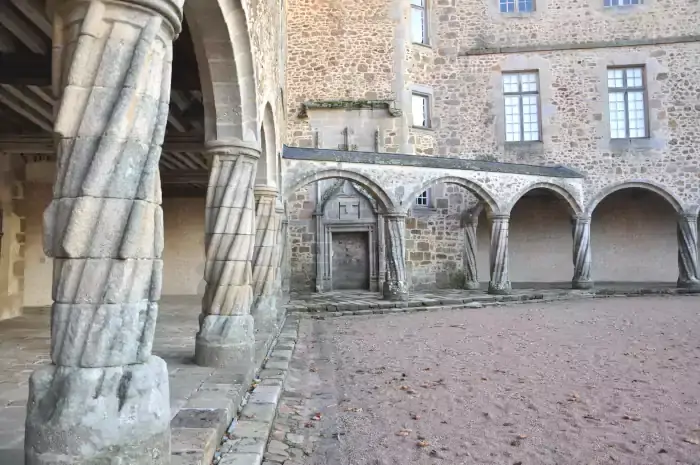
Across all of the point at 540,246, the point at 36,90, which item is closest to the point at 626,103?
the point at 540,246

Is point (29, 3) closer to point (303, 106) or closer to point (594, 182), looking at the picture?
point (303, 106)

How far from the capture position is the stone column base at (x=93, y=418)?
1873 mm

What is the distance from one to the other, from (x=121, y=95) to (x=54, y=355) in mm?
997

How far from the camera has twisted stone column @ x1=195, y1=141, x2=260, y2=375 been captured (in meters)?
4.38

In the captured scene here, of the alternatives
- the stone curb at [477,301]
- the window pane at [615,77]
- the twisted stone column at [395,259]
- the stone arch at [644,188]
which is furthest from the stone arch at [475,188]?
the window pane at [615,77]

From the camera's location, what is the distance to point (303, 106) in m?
13.6

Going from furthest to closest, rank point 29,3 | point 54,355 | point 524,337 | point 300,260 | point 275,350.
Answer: point 300,260
point 524,337
point 275,350
point 29,3
point 54,355

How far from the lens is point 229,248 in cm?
445

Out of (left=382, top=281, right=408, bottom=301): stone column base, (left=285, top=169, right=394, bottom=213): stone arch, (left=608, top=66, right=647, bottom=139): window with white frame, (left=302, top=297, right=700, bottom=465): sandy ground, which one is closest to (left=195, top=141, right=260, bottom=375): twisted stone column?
(left=302, top=297, right=700, bottom=465): sandy ground

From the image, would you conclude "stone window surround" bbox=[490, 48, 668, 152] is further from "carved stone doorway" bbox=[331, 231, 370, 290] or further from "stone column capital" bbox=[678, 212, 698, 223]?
"carved stone doorway" bbox=[331, 231, 370, 290]

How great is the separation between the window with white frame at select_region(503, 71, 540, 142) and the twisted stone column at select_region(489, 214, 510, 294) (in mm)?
3656

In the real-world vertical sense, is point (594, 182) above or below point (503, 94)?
below

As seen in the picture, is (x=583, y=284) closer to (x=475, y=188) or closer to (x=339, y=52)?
(x=475, y=188)

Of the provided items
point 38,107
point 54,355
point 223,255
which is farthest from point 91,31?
point 38,107
